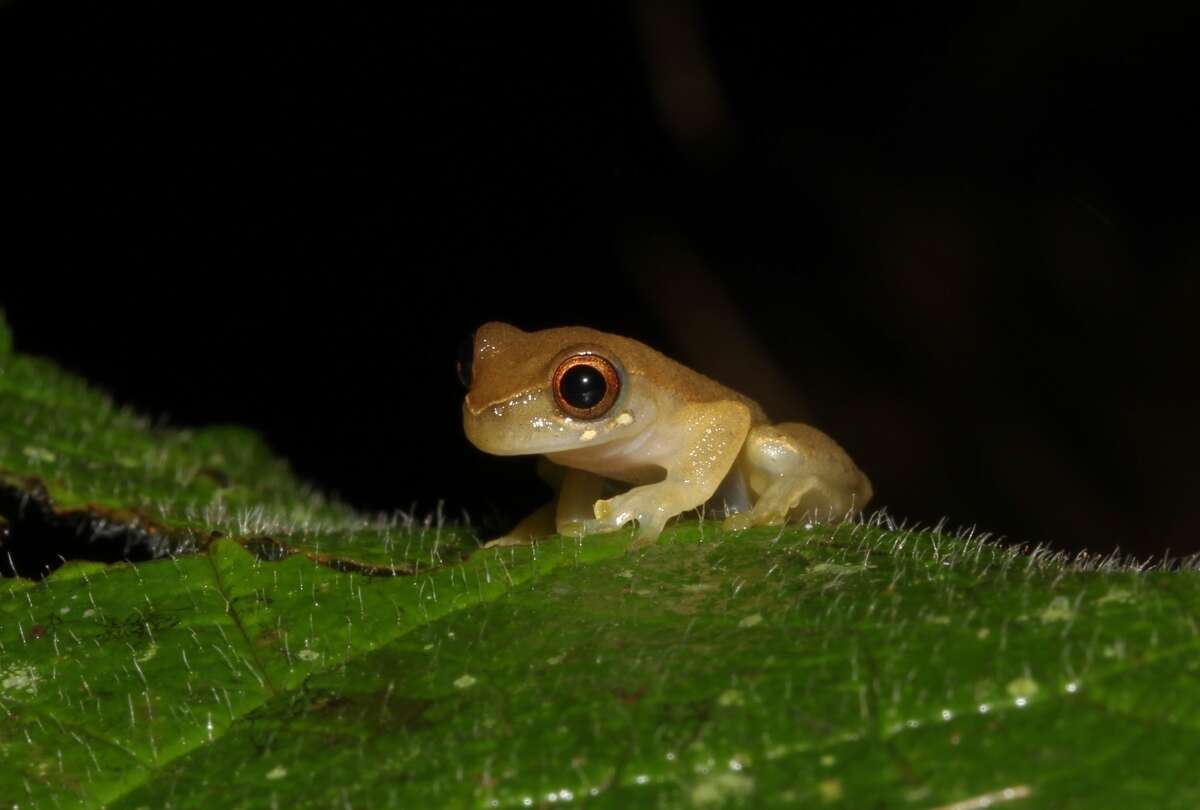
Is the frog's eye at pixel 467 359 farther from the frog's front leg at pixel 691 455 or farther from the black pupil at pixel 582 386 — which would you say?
the frog's front leg at pixel 691 455

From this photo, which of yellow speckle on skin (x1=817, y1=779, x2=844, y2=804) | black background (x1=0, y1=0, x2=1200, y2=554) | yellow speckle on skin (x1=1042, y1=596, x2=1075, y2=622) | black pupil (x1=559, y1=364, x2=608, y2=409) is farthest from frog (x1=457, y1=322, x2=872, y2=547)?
black background (x1=0, y1=0, x2=1200, y2=554)

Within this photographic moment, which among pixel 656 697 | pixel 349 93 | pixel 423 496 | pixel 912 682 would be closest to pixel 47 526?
pixel 656 697

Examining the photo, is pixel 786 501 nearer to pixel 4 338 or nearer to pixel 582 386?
pixel 582 386

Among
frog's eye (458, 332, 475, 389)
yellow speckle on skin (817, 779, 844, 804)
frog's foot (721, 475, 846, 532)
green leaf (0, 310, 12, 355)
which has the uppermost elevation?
frog's eye (458, 332, 475, 389)

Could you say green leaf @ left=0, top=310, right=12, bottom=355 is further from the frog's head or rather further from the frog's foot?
the frog's foot

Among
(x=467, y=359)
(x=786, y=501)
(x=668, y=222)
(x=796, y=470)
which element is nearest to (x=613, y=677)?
(x=786, y=501)
